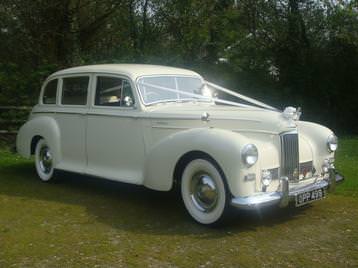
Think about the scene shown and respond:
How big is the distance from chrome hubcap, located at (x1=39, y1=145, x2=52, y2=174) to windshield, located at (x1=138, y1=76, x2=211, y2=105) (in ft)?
7.30

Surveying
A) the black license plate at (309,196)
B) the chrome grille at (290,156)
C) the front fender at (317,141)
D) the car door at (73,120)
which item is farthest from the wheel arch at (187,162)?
the car door at (73,120)

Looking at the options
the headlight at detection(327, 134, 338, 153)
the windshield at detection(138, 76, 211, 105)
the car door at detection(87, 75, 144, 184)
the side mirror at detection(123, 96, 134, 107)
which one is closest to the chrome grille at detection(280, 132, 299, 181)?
the headlight at detection(327, 134, 338, 153)

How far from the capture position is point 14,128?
44.2 ft

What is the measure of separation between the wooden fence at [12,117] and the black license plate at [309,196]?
920 centimetres

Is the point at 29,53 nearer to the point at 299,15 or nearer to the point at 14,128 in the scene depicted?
the point at 14,128

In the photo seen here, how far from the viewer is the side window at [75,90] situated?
7699 millimetres

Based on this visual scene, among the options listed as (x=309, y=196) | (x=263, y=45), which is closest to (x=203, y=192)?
(x=309, y=196)

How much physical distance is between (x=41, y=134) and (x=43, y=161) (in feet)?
1.61

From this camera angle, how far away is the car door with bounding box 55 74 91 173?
7621 mm

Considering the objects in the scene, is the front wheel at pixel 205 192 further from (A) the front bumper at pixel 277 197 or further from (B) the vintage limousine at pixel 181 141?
(A) the front bumper at pixel 277 197

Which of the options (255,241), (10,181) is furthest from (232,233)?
(10,181)

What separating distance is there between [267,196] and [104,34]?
12.3 metres

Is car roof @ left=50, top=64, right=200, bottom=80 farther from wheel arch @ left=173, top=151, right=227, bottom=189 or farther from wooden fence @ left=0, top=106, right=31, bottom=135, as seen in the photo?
wooden fence @ left=0, top=106, right=31, bottom=135

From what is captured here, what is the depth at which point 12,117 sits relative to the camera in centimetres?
1343
